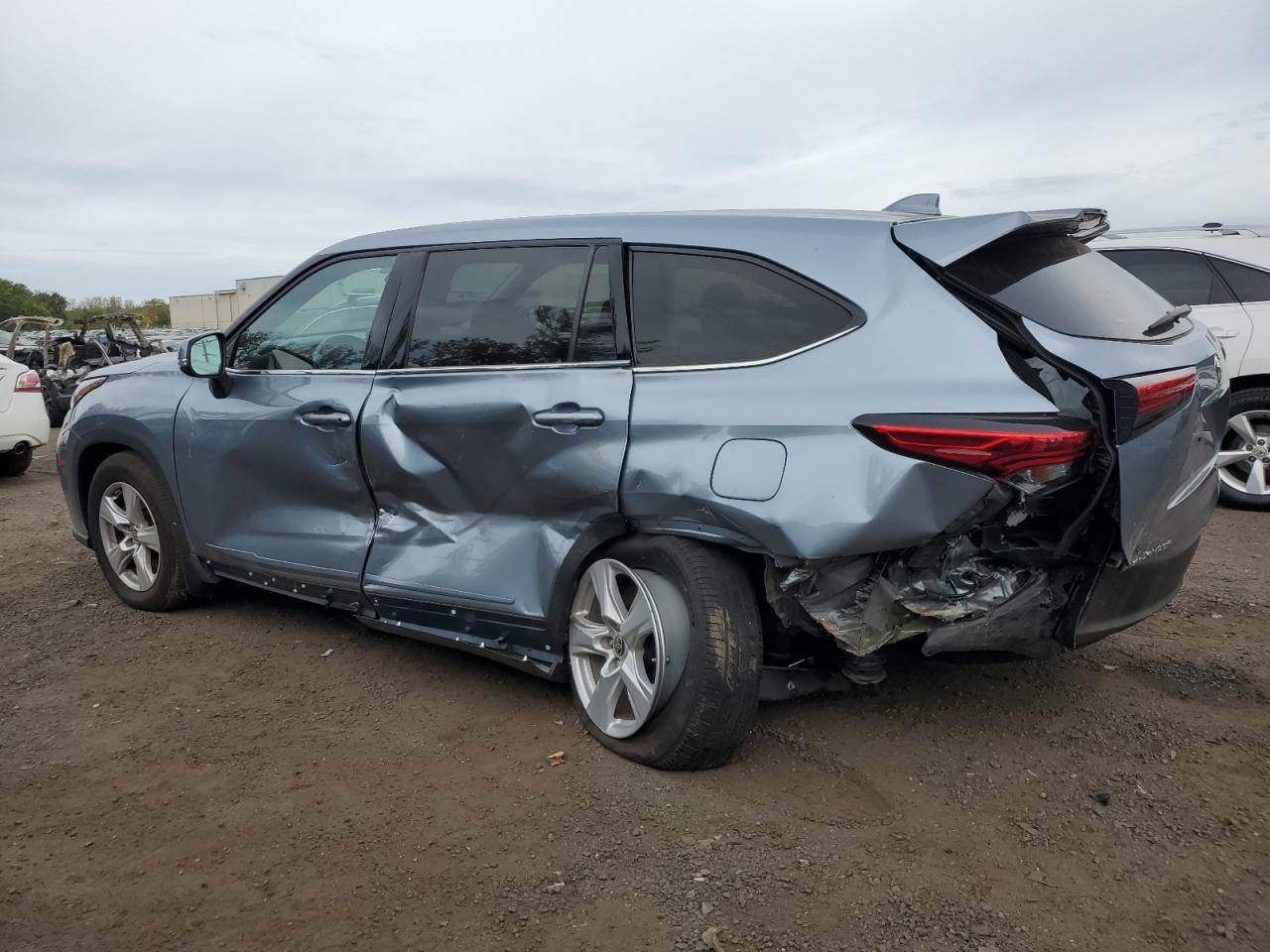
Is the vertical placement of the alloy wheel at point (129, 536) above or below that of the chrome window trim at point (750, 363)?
below

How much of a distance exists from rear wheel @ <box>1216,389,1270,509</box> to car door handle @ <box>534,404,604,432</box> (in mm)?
5247

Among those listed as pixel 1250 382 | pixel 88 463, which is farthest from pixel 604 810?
pixel 1250 382

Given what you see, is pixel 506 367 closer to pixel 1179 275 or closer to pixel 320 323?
pixel 320 323

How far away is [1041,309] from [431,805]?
229 centimetres

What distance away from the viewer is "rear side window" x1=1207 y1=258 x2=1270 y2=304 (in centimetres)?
687

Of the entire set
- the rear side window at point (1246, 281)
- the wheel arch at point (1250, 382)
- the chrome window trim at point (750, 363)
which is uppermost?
the rear side window at point (1246, 281)

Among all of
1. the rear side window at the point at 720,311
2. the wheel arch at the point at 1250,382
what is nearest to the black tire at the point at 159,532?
the rear side window at the point at 720,311

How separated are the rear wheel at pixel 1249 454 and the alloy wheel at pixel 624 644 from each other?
520cm

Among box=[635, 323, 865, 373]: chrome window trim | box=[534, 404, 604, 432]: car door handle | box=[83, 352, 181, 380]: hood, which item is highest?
box=[635, 323, 865, 373]: chrome window trim

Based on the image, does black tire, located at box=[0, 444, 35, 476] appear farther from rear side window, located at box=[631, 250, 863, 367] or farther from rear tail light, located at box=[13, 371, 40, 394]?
rear side window, located at box=[631, 250, 863, 367]

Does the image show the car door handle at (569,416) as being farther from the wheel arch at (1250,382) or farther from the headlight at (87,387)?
the wheel arch at (1250,382)

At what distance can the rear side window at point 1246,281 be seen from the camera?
22.5 feet

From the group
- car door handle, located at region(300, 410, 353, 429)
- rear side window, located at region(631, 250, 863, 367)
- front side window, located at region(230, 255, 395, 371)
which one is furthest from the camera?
front side window, located at region(230, 255, 395, 371)

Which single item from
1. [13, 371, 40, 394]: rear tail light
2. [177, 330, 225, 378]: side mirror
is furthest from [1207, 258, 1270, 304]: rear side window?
[13, 371, 40, 394]: rear tail light
